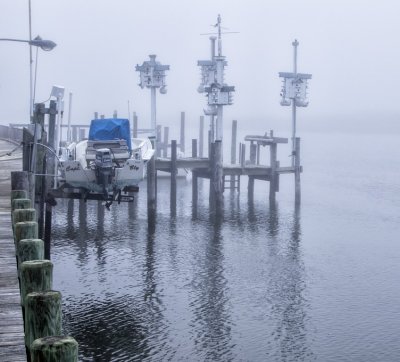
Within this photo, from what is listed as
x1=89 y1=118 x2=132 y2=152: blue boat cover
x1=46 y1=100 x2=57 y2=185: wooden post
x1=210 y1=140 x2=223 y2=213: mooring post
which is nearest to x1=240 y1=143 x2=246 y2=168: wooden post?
x1=210 y1=140 x2=223 y2=213: mooring post

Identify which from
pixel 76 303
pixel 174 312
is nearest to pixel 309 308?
pixel 174 312

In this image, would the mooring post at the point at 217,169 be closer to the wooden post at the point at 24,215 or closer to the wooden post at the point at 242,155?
the wooden post at the point at 242,155

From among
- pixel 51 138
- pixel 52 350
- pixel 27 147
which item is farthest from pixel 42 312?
pixel 51 138

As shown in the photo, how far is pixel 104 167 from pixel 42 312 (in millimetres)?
15005

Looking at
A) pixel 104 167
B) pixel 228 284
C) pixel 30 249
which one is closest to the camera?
pixel 30 249

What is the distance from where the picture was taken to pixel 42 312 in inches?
245

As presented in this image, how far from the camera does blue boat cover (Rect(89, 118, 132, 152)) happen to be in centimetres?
2347

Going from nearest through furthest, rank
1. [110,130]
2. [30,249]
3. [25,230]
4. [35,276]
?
[35,276] → [30,249] → [25,230] → [110,130]

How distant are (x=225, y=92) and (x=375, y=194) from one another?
75.6 feet

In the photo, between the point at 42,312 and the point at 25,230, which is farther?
the point at 25,230

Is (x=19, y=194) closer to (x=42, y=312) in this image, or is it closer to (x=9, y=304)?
(x=9, y=304)

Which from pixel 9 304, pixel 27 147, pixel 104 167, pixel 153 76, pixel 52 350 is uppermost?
pixel 153 76

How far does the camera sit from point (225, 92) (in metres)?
34.8

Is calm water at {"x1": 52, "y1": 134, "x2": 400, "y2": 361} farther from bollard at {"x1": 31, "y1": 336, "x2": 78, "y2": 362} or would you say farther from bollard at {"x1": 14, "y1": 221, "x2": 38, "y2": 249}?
bollard at {"x1": 31, "y1": 336, "x2": 78, "y2": 362}
